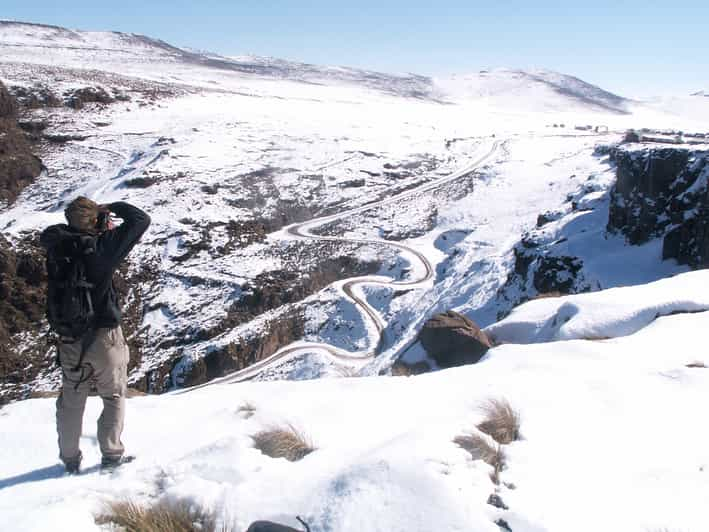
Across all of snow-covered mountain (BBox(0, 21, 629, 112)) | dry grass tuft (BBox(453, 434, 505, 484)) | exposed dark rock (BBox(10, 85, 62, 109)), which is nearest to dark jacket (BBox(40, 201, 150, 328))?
dry grass tuft (BBox(453, 434, 505, 484))

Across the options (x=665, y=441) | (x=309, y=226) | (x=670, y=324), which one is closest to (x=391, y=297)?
(x=309, y=226)

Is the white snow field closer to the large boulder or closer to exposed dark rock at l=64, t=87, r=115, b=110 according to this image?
the large boulder

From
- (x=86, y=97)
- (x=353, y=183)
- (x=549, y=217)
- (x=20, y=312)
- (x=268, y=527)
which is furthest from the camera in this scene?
(x=86, y=97)

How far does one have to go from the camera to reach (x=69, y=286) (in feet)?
11.5

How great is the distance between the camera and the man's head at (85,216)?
11.7 ft

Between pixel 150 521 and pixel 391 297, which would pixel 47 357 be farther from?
pixel 150 521

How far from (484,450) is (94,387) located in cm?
332

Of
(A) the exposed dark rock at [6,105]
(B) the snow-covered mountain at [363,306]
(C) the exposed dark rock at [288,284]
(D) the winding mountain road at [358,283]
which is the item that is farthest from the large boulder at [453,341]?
(A) the exposed dark rock at [6,105]

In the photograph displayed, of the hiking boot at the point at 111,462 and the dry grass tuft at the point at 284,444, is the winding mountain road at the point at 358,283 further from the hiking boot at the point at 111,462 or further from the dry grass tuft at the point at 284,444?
the dry grass tuft at the point at 284,444

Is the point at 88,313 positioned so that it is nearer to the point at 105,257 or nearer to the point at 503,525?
the point at 105,257

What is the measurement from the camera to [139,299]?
32.2 metres

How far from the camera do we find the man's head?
3562mm

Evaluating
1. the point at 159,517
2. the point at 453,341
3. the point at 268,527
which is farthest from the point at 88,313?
the point at 453,341

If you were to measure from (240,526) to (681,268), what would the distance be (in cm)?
2312
